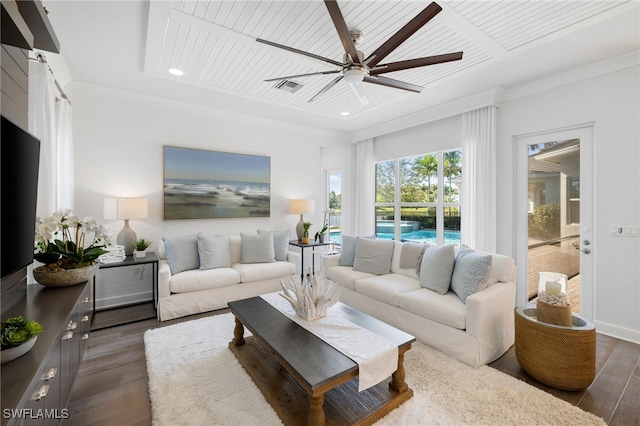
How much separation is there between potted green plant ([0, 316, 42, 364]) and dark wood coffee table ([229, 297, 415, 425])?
114 cm

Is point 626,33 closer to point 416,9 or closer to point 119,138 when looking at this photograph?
point 416,9

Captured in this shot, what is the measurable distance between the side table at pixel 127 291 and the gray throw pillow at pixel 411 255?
9.53 ft

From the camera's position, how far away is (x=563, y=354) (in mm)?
2010

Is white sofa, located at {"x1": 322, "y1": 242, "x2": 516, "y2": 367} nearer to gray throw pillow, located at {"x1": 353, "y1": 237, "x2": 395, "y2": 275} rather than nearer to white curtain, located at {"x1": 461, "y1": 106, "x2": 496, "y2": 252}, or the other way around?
gray throw pillow, located at {"x1": 353, "y1": 237, "x2": 395, "y2": 275}

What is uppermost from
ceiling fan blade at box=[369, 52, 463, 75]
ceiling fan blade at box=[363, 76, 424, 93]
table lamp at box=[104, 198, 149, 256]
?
ceiling fan blade at box=[363, 76, 424, 93]

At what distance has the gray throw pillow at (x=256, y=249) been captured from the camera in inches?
159

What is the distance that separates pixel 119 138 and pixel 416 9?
3.73 meters

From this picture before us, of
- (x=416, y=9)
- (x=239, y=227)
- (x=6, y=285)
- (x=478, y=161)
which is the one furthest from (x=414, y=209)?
(x=6, y=285)

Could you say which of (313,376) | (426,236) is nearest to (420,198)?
(426,236)

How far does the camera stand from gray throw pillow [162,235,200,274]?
3.49 metres

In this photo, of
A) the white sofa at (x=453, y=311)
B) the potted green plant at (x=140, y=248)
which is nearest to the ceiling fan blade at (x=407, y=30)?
the white sofa at (x=453, y=311)

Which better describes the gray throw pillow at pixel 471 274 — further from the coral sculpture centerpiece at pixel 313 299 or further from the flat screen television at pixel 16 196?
the flat screen television at pixel 16 196

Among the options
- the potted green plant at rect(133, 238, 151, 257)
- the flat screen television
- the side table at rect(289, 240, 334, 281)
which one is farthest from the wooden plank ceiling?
the side table at rect(289, 240, 334, 281)

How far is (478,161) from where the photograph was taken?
12.5 ft
